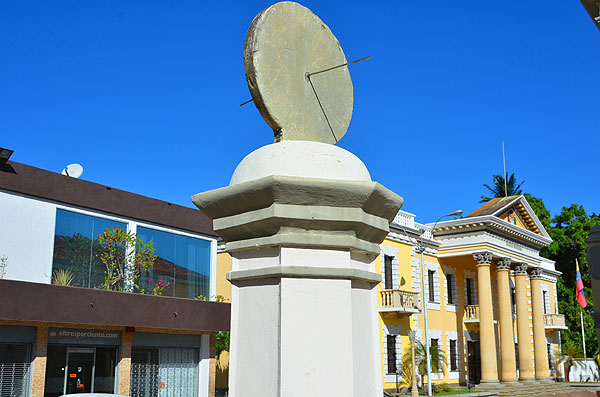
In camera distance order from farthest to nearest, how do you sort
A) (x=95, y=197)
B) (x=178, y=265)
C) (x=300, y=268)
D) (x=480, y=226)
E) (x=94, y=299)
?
1. (x=480, y=226)
2. (x=178, y=265)
3. (x=95, y=197)
4. (x=94, y=299)
5. (x=300, y=268)

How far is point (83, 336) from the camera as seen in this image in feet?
63.1

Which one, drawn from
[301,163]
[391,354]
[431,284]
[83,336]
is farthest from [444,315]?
[301,163]

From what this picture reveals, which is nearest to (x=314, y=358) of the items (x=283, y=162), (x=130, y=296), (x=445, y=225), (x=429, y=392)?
(x=283, y=162)

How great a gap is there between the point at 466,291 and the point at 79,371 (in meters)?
23.9

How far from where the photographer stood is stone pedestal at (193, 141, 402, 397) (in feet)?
9.52

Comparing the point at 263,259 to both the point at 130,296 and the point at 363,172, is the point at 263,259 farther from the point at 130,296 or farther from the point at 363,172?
the point at 130,296

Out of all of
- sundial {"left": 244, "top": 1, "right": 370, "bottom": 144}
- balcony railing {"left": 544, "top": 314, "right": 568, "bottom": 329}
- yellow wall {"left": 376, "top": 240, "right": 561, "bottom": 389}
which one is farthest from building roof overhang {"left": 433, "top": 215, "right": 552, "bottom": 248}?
sundial {"left": 244, "top": 1, "right": 370, "bottom": 144}

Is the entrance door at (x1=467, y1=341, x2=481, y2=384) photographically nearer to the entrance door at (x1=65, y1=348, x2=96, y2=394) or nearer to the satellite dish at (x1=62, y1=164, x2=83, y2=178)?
the entrance door at (x1=65, y1=348, x2=96, y2=394)

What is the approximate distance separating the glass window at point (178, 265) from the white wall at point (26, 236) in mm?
3503

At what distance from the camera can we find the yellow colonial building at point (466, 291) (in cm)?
2978

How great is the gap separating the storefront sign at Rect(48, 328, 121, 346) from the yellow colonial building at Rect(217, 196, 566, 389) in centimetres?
885

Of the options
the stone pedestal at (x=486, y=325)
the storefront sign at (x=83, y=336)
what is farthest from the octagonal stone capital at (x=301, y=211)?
the stone pedestal at (x=486, y=325)

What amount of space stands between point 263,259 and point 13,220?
55.9ft

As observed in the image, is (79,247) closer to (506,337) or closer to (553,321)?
(506,337)
